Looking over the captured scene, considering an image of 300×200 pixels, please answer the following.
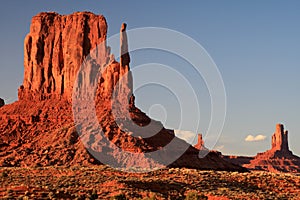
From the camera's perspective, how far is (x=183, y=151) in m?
84.4

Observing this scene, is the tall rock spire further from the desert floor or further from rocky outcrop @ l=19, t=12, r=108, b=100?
the desert floor

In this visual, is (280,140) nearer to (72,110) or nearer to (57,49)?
(57,49)

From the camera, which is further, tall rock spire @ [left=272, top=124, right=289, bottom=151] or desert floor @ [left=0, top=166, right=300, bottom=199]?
tall rock spire @ [left=272, top=124, right=289, bottom=151]

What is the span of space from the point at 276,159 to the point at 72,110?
311ft

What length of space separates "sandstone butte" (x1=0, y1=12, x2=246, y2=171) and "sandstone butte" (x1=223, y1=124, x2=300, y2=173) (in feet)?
225

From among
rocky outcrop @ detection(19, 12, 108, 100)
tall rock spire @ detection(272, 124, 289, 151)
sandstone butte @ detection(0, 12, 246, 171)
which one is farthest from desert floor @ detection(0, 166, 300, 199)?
tall rock spire @ detection(272, 124, 289, 151)

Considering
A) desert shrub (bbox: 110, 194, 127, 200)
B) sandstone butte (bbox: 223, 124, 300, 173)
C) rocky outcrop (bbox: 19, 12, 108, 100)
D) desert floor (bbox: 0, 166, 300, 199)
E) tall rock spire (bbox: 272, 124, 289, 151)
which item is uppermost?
rocky outcrop (bbox: 19, 12, 108, 100)

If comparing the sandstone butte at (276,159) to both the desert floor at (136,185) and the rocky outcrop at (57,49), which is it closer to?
the rocky outcrop at (57,49)

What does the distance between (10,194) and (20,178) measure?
17882 millimetres

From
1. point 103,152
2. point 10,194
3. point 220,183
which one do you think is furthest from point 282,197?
point 103,152

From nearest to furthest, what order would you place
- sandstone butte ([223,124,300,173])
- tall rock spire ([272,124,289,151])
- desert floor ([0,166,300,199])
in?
1. desert floor ([0,166,300,199])
2. sandstone butte ([223,124,300,173])
3. tall rock spire ([272,124,289,151])

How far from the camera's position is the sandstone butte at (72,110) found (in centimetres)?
7725

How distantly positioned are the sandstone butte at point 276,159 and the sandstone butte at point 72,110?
225ft

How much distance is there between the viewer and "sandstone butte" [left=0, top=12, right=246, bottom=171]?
253 feet
